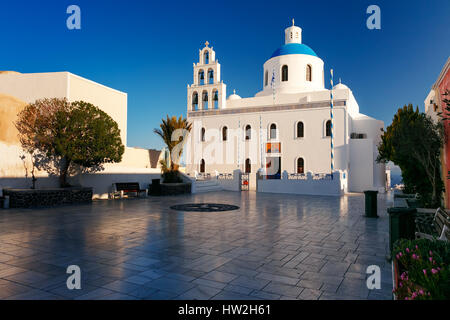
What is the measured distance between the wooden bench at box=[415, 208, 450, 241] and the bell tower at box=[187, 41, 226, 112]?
68.7 ft

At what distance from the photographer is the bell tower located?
83.5 ft

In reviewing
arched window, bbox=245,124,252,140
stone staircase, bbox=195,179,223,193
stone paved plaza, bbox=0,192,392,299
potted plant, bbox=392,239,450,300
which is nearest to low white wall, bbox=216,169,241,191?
stone staircase, bbox=195,179,223,193

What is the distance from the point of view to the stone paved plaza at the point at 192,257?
3701mm

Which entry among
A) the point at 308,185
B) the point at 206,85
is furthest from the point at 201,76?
the point at 308,185

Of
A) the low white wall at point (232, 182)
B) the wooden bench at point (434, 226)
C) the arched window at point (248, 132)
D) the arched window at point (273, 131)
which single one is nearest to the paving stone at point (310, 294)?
the wooden bench at point (434, 226)

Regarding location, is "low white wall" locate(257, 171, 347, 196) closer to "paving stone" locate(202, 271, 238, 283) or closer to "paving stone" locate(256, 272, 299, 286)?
"paving stone" locate(256, 272, 299, 286)

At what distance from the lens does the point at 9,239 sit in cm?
627

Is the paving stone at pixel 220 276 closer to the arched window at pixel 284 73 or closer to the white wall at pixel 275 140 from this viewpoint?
the white wall at pixel 275 140

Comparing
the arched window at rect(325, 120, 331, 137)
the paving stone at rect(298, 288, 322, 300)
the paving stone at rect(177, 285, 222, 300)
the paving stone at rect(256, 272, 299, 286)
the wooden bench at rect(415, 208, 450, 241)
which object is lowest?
the paving stone at rect(298, 288, 322, 300)

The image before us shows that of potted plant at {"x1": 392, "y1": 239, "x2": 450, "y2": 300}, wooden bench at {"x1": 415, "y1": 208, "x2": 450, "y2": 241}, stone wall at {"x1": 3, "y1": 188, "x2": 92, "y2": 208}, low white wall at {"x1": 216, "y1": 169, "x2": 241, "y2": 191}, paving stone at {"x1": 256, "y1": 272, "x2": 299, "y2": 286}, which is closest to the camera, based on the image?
potted plant at {"x1": 392, "y1": 239, "x2": 450, "y2": 300}

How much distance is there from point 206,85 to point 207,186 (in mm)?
10605

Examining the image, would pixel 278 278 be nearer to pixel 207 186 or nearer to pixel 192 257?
pixel 192 257

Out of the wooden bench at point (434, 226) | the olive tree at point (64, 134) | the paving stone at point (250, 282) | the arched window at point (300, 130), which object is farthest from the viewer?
the arched window at point (300, 130)
